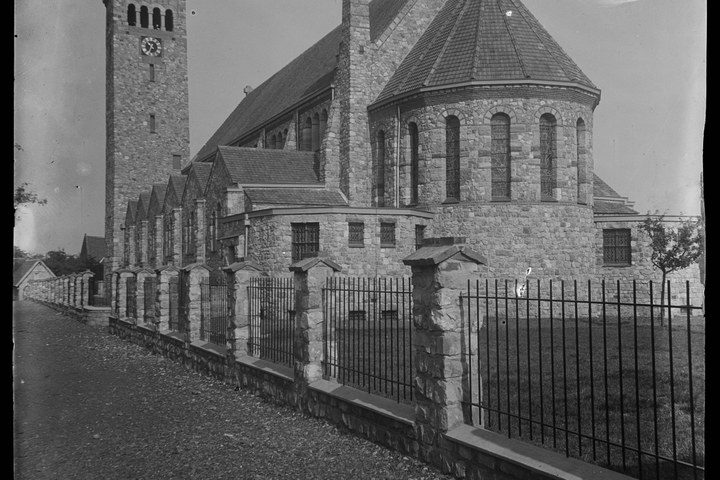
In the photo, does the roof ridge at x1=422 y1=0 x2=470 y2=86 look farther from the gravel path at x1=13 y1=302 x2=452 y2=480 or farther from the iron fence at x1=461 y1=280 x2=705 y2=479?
the gravel path at x1=13 y1=302 x2=452 y2=480

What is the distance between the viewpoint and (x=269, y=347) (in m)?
11.1

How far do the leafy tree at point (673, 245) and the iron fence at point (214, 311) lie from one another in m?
17.0

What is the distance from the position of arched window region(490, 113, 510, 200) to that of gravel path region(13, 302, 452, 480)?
1416 centimetres

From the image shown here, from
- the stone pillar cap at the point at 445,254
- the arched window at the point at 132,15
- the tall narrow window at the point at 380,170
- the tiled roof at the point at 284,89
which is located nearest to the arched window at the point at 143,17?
the arched window at the point at 132,15

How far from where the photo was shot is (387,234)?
77.7 feet

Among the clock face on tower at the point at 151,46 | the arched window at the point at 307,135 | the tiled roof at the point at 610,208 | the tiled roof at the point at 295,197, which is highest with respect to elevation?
the clock face on tower at the point at 151,46

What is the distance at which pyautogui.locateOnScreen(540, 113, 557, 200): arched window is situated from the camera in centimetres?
2333

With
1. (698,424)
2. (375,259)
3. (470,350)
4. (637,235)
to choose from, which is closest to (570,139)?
(637,235)

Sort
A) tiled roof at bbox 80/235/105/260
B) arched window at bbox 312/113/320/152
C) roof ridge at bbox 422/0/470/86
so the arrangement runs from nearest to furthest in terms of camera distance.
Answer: roof ridge at bbox 422/0/470/86, arched window at bbox 312/113/320/152, tiled roof at bbox 80/235/105/260

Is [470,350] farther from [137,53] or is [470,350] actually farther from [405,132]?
[137,53]

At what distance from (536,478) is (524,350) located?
28.9ft

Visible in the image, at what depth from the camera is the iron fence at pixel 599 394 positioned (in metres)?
4.69

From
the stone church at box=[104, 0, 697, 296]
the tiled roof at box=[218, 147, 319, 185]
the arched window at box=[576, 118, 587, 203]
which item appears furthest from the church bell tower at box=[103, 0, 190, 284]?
the arched window at box=[576, 118, 587, 203]

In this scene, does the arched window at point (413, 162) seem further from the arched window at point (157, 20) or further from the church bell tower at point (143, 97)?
the arched window at point (157, 20)
